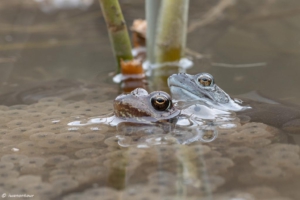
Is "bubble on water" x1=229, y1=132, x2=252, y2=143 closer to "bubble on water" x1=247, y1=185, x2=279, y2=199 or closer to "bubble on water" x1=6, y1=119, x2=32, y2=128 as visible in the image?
"bubble on water" x1=247, y1=185, x2=279, y2=199

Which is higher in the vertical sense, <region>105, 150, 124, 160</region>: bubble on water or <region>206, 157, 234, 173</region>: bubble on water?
<region>105, 150, 124, 160</region>: bubble on water

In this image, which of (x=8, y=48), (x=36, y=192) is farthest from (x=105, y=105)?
(x=8, y=48)

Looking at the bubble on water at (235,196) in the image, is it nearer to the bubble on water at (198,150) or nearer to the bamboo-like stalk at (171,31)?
the bubble on water at (198,150)

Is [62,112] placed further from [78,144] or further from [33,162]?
[33,162]

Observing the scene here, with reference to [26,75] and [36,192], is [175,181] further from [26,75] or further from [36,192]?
[26,75]

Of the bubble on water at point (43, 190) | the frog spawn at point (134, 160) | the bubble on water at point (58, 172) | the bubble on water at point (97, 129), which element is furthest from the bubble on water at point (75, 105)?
the bubble on water at point (43, 190)

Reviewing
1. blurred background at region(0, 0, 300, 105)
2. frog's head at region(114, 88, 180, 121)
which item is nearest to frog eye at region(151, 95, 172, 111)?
frog's head at region(114, 88, 180, 121)
